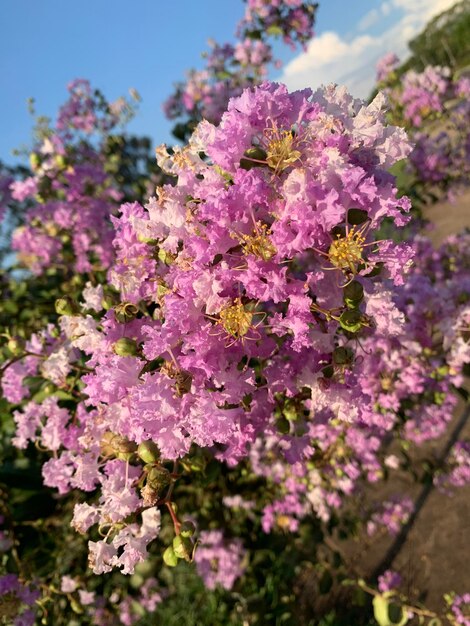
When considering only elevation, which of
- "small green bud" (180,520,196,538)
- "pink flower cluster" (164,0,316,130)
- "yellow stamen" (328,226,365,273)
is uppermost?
"pink flower cluster" (164,0,316,130)

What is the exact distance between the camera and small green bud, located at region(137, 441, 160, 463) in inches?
42.4

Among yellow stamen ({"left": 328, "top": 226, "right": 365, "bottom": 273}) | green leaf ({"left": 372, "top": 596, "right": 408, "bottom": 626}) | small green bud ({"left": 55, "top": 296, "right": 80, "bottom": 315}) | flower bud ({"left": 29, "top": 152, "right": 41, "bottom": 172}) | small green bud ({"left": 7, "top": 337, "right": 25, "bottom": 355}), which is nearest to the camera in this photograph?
yellow stamen ({"left": 328, "top": 226, "right": 365, "bottom": 273})

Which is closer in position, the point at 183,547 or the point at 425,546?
the point at 183,547

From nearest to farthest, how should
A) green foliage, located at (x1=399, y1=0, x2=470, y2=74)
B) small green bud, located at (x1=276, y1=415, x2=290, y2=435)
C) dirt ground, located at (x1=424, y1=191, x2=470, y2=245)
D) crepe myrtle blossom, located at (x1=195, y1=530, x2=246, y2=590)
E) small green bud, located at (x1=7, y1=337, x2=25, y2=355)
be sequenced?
small green bud, located at (x1=276, y1=415, x2=290, y2=435), small green bud, located at (x1=7, y1=337, x2=25, y2=355), crepe myrtle blossom, located at (x1=195, y1=530, x2=246, y2=590), dirt ground, located at (x1=424, y1=191, x2=470, y2=245), green foliage, located at (x1=399, y1=0, x2=470, y2=74)

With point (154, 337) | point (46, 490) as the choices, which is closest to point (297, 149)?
point (154, 337)

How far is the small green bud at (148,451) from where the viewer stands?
1.08m

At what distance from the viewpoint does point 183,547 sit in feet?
3.68

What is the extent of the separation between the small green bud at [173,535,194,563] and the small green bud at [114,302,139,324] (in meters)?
0.54

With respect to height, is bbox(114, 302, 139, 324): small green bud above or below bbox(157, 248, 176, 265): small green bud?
below

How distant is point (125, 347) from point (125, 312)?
0.41ft

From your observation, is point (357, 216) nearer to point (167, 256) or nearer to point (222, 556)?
point (167, 256)

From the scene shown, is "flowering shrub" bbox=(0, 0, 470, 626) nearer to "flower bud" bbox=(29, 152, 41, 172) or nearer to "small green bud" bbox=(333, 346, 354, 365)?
"small green bud" bbox=(333, 346, 354, 365)

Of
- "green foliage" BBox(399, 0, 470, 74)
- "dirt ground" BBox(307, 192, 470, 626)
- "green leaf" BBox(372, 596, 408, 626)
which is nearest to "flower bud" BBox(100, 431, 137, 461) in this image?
"green leaf" BBox(372, 596, 408, 626)

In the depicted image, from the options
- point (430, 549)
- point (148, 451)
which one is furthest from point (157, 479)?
point (430, 549)
